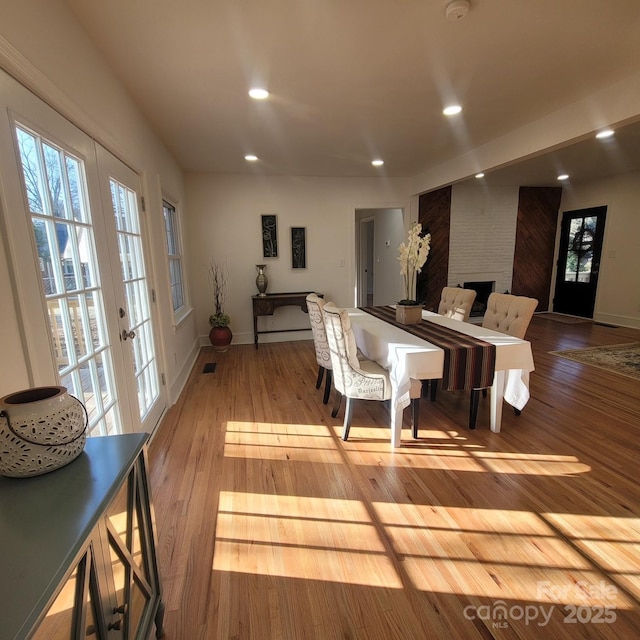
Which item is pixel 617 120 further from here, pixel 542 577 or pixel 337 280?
pixel 337 280

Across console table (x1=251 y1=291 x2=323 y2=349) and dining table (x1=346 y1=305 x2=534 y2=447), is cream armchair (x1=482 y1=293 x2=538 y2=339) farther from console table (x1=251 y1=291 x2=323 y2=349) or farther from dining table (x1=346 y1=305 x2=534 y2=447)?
console table (x1=251 y1=291 x2=323 y2=349)

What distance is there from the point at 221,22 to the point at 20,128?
43.9 inches

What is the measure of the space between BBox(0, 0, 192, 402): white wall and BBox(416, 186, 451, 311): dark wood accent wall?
421cm

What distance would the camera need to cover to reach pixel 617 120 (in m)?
2.55

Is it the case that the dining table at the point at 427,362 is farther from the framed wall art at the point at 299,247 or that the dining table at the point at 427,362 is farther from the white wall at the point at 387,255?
the white wall at the point at 387,255

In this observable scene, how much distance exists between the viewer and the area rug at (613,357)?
12.7 feet

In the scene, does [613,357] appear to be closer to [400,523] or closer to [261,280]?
[400,523]

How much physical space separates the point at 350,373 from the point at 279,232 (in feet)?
11.1

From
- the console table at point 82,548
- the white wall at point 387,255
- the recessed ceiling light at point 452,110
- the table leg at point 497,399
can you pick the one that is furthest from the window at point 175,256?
the white wall at point 387,255

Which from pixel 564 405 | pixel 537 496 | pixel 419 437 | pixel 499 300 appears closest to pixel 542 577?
pixel 537 496

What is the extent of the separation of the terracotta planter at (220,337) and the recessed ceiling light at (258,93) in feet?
9.90

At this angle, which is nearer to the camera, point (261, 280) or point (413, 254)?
point (413, 254)

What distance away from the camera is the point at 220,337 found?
486 cm

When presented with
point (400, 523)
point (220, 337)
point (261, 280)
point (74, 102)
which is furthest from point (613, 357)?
point (74, 102)
